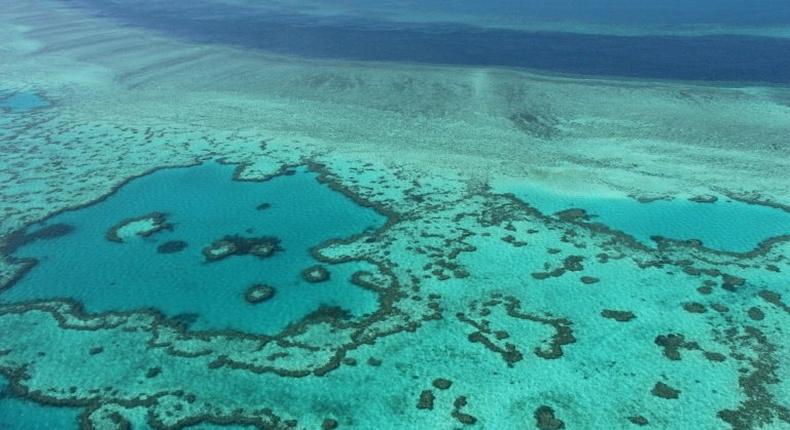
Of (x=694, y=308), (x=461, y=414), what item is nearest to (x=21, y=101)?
(x=461, y=414)

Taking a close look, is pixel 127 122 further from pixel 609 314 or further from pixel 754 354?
pixel 754 354

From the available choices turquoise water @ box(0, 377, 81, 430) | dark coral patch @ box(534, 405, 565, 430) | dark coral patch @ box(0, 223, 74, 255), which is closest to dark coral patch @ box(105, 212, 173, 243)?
→ dark coral patch @ box(0, 223, 74, 255)

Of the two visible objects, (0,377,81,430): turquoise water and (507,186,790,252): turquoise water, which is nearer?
(0,377,81,430): turquoise water

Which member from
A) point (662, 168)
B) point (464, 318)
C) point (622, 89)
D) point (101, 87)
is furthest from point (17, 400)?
point (622, 89)

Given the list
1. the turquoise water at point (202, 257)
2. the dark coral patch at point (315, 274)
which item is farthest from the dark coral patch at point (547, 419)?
the dark coral patch at point (315, 274)

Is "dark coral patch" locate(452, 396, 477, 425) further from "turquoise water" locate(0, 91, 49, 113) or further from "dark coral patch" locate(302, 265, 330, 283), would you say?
"turquoise water" locate(0, 91, 49, 113)

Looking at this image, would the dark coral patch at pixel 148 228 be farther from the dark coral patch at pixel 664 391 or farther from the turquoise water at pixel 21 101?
the turquoise water at pixel 21 101
